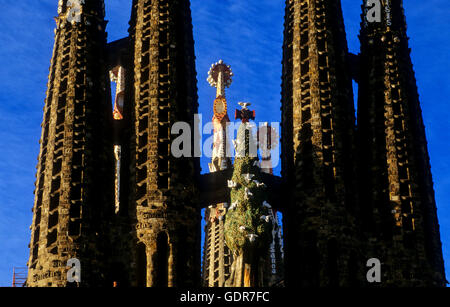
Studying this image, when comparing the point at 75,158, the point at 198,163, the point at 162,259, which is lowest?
the point at 162,259

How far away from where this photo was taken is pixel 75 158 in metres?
56.2

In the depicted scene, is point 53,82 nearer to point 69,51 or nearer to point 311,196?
point 69,51

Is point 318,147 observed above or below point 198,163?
above

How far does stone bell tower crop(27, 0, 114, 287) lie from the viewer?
5416 centimetres

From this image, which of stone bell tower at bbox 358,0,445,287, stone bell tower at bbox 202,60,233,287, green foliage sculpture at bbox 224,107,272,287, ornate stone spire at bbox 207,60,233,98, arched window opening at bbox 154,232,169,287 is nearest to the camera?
green foliage sculpture at bbox 224,107,272,287

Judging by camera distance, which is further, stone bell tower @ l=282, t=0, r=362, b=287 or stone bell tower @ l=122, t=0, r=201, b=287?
stone bell tower @ l=282, t=0, r=362, b=287

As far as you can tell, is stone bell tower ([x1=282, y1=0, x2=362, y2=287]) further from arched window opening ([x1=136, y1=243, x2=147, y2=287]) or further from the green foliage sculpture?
arched window opening ([x1=136, y1=243, x2=147, y2=287])

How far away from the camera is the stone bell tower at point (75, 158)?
5416cm

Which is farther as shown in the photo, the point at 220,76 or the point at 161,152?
the point at 220,76

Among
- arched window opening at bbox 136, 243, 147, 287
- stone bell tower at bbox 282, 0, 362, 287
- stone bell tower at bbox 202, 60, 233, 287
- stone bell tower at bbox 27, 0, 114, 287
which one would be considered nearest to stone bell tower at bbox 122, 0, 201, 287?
arched window opening at bbox 136, 243, 147, 287

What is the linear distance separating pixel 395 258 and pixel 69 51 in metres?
16.3

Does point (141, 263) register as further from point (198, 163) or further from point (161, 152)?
point (198, 163)

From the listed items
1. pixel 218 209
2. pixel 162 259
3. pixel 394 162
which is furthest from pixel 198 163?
pixel 218 209

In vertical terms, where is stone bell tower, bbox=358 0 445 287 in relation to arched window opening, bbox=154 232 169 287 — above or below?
above
